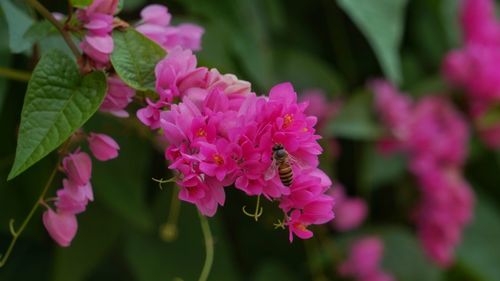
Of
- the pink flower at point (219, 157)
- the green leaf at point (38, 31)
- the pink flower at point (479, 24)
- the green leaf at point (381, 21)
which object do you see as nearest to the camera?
the pink flower at point (219, 157)

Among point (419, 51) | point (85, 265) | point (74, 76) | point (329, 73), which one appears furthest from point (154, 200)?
point (419, 51)

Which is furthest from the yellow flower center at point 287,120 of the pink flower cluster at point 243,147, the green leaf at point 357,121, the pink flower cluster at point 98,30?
the green leaf at point 357,121

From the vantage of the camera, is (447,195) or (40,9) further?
(447,195)

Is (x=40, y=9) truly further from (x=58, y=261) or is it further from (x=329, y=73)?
(x=329, y=73)

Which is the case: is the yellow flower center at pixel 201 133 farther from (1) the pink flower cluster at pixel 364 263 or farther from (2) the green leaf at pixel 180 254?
(1) the pink flower cluster at pixel 364 263

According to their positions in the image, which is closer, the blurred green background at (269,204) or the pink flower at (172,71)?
the pink flower at (172,71)

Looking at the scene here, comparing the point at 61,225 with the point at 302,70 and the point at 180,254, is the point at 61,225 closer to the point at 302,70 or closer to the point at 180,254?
the point at 180,254

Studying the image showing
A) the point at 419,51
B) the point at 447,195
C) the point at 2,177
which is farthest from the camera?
the point at 419,51

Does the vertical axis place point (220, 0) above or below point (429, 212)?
above

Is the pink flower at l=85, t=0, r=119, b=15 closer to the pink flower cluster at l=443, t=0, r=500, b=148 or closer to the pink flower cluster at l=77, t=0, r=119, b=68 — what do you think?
the pink flower cluster at l=77, t=0, r=119, b=68
